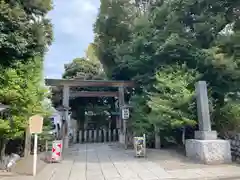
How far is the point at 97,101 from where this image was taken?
664 inches

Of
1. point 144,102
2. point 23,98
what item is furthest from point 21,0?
point 144,102

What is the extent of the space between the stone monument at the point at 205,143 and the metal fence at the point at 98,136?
323 inches

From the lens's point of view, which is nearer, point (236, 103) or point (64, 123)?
point (236, 103)

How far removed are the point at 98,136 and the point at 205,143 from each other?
961cm

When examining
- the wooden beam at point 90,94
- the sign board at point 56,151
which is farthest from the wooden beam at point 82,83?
the sign board at point 56,151

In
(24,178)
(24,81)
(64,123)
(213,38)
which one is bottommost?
(24,178)

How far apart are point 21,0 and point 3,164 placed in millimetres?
5337

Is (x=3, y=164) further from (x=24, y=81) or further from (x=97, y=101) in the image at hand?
(x=97, y=101)

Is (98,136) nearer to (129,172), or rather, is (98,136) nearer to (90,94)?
(90,94)

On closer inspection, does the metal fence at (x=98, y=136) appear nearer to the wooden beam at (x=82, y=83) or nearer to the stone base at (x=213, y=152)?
the wooden beam at (x=82, y=83)

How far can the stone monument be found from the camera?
673 cm

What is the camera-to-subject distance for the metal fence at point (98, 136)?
1502 centimetres

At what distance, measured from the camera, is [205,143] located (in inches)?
268

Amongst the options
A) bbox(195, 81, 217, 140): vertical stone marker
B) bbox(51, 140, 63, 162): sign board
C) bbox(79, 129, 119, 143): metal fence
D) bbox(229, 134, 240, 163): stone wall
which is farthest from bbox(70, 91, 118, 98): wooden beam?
bbox(229, 134, 240, 163): stone wall
